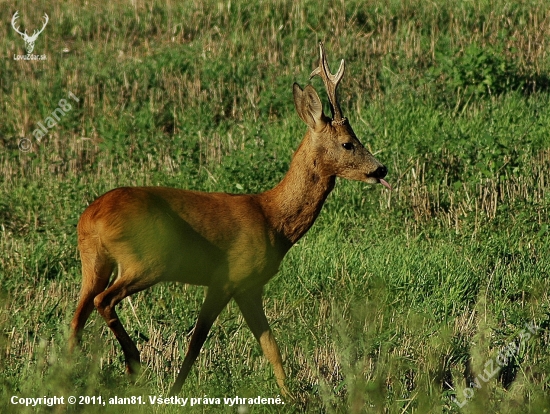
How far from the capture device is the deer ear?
6.71 m

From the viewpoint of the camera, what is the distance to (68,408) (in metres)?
4.82

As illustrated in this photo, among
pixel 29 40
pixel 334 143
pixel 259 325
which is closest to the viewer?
pixel 259 325

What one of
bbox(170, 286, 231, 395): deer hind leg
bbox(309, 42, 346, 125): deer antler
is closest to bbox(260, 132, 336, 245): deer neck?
bbox(309, 42, 346, 125): deer antler

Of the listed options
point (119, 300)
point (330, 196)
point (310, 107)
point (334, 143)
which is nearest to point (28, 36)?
point (330, 196)

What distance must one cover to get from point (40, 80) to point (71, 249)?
5157mm

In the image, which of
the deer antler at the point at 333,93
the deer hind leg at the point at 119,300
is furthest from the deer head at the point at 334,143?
the deer hind leg at the point at 119,300

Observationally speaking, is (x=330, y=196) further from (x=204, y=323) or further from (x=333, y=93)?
(x=204, y=323)

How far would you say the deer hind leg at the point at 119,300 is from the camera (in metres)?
5.85

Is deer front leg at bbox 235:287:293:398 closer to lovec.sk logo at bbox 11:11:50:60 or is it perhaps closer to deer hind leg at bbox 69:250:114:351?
deer hind leg at bbox 69:250:114:351

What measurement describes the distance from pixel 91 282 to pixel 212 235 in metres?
0.79

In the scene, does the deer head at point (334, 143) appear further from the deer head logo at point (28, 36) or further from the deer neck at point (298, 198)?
the deer head logo at point (28, 36)

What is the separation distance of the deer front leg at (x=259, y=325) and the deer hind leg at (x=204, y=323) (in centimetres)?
18

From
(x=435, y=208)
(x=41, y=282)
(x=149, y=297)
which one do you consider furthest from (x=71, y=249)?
(x=435, y=208)

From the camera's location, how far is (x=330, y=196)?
9500 mm
